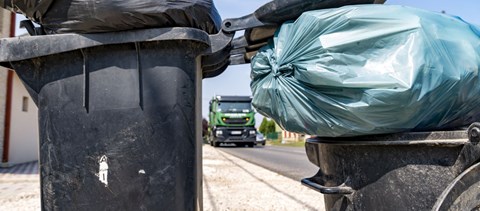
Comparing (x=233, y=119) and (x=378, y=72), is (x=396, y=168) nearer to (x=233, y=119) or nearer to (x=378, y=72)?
(x=378, y=72)

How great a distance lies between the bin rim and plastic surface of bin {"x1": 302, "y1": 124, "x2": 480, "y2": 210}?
88 centimetres

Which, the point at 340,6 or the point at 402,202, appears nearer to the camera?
the point at 402,202

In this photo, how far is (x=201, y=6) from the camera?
6.34ft

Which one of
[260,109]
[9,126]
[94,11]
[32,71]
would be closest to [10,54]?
[32,71]

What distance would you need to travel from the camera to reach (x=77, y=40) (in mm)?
1823

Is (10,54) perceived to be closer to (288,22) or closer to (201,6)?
(201,6)

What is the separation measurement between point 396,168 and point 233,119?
21348 millimetres

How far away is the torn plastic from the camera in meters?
1.52

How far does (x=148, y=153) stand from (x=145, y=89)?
0.99ft

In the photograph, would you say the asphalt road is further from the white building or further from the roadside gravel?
the white building

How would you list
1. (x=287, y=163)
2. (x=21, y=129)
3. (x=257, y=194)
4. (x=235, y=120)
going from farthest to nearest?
(x=235, y=120), (x=287, y=163), (x=21, y=129), (x=257, y=194)

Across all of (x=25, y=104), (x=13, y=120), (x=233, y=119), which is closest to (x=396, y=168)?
(x=13, y=120)

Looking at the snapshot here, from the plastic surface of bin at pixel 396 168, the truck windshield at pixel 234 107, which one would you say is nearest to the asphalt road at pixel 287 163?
the truck windshield at pixel 234 107

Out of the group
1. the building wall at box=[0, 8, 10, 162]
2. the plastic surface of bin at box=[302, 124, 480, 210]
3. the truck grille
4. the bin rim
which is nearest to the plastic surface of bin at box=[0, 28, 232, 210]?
the bin rim
